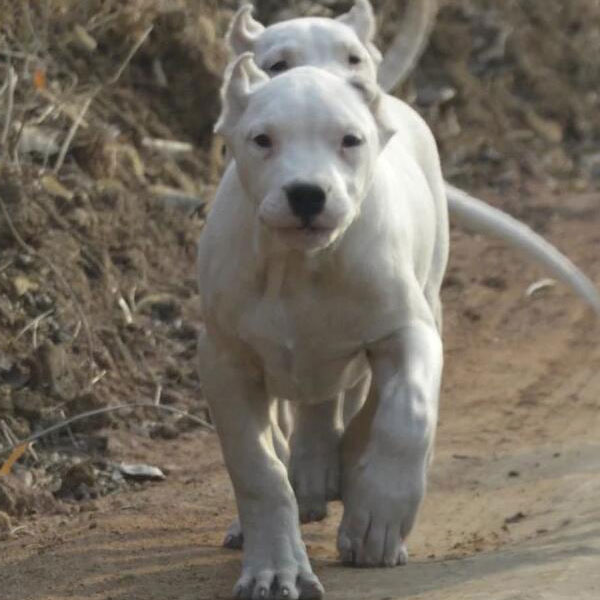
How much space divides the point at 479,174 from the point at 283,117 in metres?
8.59

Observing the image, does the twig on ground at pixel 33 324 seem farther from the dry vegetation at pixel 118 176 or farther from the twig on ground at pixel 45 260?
the twig on ground at pixel 45 260

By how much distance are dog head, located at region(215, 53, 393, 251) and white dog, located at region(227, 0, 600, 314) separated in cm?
30

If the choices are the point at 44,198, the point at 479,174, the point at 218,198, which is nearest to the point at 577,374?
the point at 44,198

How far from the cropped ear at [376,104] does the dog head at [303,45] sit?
1.90 ft

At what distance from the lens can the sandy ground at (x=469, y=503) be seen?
6887mm

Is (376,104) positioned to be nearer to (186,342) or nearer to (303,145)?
(303,145)

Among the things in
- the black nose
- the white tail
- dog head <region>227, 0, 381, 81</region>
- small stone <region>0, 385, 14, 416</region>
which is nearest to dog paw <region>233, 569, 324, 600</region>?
the black nose

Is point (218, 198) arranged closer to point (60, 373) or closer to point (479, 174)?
→ point (60, 373)

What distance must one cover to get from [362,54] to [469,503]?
1872 millimetres

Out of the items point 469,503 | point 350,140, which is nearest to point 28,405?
point 469,503

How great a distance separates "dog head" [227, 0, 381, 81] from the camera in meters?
7.68

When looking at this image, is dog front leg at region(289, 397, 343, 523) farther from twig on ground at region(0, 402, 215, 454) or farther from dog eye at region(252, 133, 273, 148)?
dog eye at region(252, 133, 273, 148)

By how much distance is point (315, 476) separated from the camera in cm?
761

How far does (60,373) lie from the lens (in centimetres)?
979
